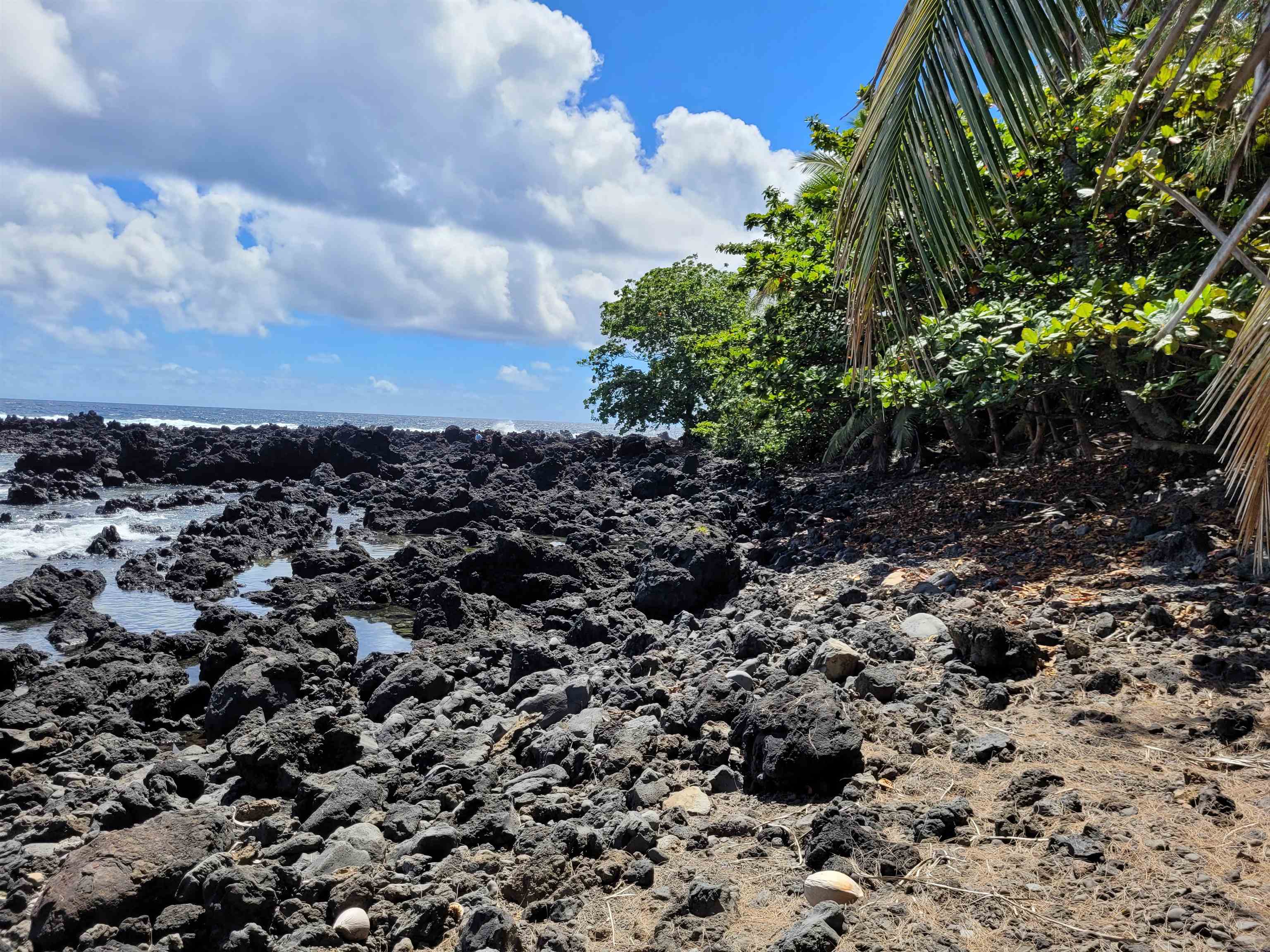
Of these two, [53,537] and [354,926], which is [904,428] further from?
[53,537]

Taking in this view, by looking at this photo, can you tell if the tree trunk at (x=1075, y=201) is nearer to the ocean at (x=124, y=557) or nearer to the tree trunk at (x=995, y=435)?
the tree trunk at (x=995, y=435)

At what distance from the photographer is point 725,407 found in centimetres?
2128

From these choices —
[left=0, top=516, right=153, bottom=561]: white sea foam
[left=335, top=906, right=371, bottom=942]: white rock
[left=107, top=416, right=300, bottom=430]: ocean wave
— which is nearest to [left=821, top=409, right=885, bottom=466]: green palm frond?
[left=335, top=906, right=371, bottom=942]: white rock

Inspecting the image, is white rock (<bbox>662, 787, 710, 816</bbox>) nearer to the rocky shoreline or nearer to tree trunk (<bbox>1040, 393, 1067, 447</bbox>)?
the rocky shoreline

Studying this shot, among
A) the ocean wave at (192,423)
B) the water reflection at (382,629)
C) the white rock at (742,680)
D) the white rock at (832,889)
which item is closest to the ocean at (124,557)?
the water reflection at (382,629)

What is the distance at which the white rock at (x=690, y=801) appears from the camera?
12.5ft

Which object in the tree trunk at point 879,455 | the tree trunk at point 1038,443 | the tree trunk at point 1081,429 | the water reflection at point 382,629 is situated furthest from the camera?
the tree trunk at point 879,455

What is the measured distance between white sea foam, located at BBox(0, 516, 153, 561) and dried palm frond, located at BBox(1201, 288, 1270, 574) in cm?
1874

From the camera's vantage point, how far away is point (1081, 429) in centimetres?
973

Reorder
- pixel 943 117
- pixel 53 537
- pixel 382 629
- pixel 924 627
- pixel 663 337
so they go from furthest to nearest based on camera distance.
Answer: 1. pixel 663 337
2. pixel 53 537
3. pixel 382 629
4. pixel 924 627
5. pixel 943 117

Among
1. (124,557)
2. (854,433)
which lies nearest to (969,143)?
(854,433)

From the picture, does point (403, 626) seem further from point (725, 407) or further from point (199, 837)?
point (725, 407)

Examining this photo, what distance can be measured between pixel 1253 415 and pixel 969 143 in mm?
1607

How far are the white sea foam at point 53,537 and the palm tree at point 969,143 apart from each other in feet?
57.9
